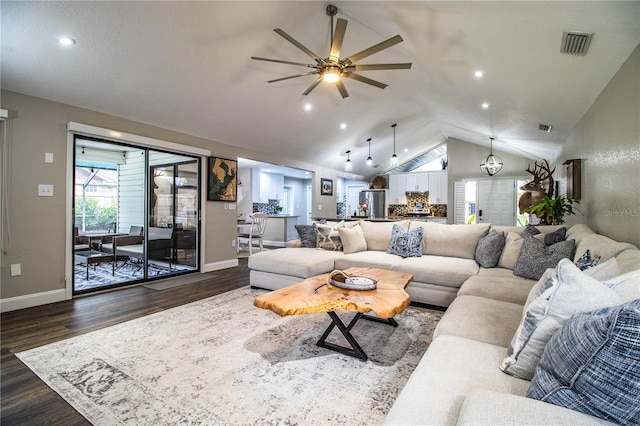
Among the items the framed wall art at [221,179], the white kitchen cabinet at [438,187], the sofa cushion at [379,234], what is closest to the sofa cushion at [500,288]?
the sofa cushion at [379,234]

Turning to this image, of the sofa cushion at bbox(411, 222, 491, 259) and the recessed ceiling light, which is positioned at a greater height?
the recessed ceiling light

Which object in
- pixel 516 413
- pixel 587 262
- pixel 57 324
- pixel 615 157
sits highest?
pixel 615 157

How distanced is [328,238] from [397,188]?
245 inches

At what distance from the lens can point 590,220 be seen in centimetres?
328

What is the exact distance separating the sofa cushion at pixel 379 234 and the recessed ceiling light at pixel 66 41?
412 cm

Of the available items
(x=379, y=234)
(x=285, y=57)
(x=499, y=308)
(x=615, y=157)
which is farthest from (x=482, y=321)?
(x=285, y=57)

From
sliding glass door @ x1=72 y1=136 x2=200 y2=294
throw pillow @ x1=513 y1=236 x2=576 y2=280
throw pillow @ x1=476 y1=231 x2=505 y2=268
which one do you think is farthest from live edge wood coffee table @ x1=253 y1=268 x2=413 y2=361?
sliding glass door @ x1=72 y1=136 x2=200 y2=294

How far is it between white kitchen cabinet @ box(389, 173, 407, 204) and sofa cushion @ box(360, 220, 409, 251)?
5.76m

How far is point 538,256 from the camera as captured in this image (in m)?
2.96

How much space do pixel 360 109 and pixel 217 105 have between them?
271 cm

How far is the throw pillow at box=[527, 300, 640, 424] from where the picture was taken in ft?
2.47

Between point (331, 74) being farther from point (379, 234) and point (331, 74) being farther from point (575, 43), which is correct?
point (379, 234)

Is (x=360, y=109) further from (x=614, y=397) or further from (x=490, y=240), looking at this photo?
(x=614, y=397)

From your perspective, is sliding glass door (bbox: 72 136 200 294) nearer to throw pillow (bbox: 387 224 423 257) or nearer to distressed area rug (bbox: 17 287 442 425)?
distressed area rug (bbox: 17 287 442 425)
